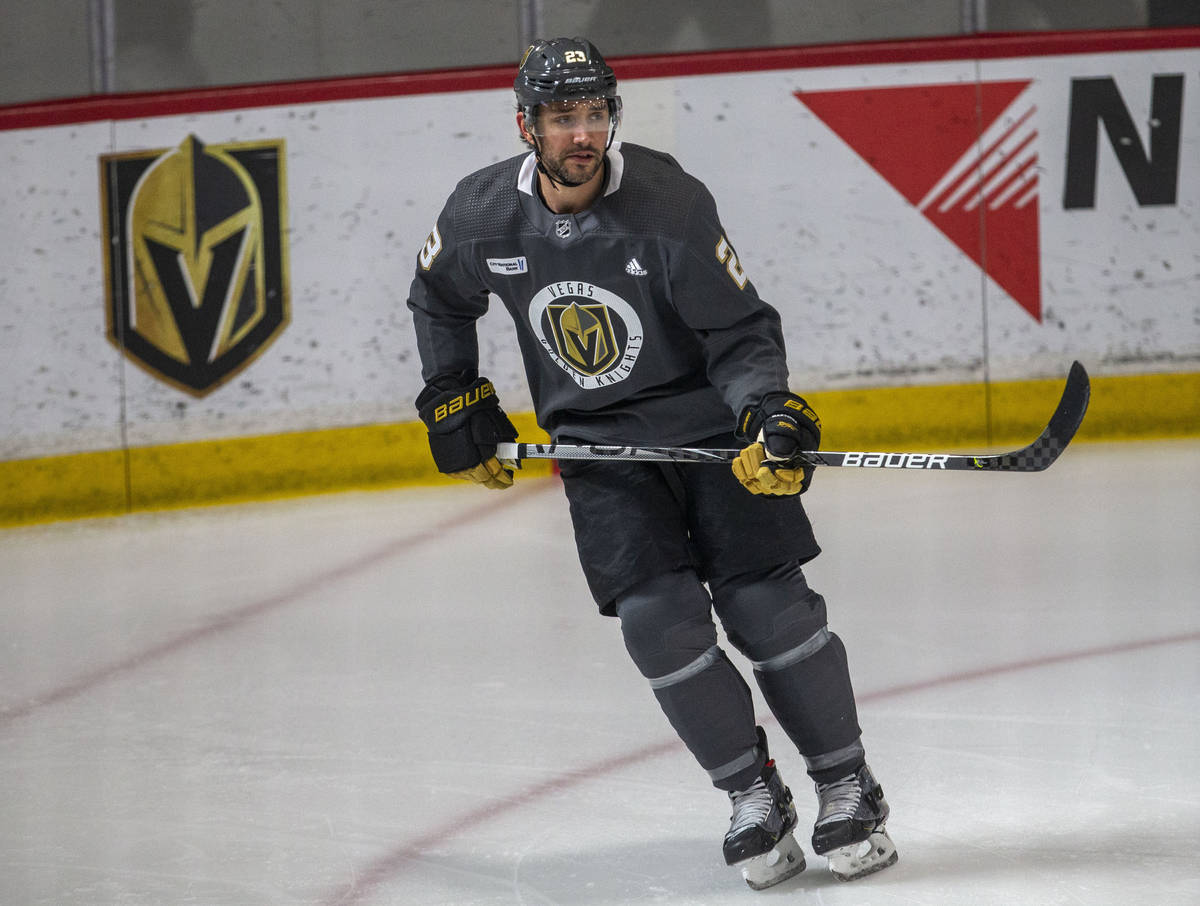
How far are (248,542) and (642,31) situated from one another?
1.94 m

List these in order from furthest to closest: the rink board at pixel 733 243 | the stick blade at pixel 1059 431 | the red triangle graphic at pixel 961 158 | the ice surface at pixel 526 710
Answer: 1. the red triangle graphic at pixel 961 158
2. the rink board at pixel 733 243
3. the ice surface at pixel 526 710
4. the stick blade at pixel 1059 431

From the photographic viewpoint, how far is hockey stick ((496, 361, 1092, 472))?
6.97 feet

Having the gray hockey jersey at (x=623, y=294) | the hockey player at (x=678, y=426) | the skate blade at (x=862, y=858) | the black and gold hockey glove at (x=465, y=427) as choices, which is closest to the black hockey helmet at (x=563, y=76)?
the hockey player at (x=678, y=426)

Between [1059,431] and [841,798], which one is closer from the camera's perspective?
[1059,431]

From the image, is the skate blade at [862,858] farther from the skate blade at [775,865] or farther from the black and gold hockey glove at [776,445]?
the black and gold hockey glove at [776,445]

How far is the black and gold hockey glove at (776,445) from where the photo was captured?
6.89ft

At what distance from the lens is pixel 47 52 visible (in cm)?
484

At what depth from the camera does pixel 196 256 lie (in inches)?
194

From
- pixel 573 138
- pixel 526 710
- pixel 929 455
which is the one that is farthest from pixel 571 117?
pixel 526 710

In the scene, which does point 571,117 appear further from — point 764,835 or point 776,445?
point 764,835

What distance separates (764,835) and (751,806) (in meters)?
0.05

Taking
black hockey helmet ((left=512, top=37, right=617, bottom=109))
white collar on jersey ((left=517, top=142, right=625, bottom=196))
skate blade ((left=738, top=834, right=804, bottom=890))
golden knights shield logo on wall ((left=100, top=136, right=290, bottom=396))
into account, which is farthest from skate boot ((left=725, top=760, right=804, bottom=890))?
golden knights shield logo on wall ((left=100, top=136, right=290, bottom=396))

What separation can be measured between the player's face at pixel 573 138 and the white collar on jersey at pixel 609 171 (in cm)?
4

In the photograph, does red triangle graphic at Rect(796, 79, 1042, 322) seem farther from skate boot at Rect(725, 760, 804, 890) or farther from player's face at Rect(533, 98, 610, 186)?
skate boot at Rect(725, 760, 804, 890)
